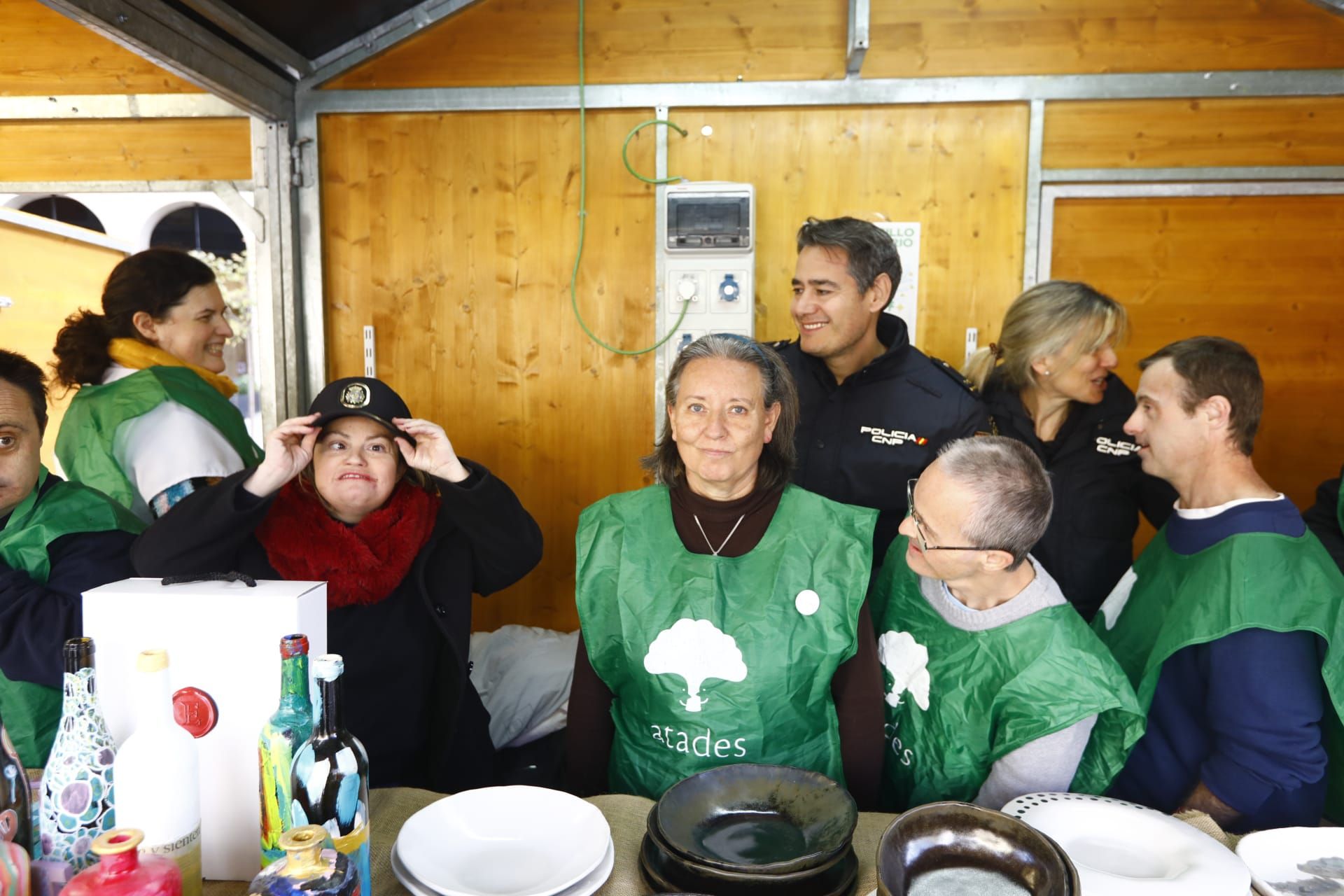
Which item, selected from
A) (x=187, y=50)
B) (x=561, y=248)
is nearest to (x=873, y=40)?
(x=561, y=248)

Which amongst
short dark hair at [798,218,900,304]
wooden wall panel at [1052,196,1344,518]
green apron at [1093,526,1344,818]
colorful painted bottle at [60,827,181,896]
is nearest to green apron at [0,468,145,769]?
colorful painted bottle at [60,827,181,896]

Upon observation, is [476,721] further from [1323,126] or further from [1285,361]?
[1323,126]

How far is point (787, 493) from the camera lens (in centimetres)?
172

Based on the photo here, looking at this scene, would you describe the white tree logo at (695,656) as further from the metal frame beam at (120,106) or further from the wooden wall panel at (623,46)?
the metal frame beam at (120,106)

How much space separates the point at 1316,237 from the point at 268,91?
13.1 feet

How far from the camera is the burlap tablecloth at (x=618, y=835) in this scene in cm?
111

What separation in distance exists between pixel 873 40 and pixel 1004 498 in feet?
8.03

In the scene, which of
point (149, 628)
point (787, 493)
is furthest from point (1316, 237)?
point (149, 628)

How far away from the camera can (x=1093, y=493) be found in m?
2.40

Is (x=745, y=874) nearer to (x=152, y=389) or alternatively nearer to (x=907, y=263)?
(x=152, y=389)

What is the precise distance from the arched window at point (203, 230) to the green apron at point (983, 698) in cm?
616

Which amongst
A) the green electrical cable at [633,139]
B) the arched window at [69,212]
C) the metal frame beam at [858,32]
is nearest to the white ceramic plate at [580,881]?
the green electrical cable at [633,139]

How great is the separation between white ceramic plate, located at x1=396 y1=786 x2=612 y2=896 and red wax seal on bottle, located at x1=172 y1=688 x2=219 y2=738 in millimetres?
289

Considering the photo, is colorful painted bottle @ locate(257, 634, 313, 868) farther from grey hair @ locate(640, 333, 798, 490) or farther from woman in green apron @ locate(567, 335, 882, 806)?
grey hair @ locate(640, 333, 798, 490)
